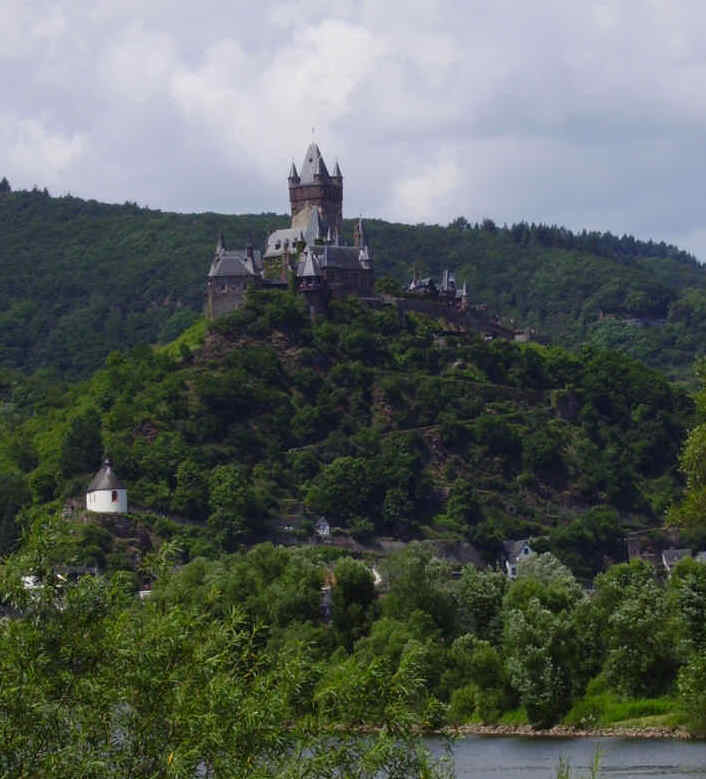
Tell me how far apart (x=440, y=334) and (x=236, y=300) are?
17658 millimetres

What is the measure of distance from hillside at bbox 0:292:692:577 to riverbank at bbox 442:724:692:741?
61.7 m

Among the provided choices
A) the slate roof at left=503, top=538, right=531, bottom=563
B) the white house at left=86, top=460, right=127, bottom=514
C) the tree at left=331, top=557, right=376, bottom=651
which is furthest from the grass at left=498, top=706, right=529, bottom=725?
the slate roof at left=503, top=538, right=531, bottom=563

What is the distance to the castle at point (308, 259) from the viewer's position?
162m

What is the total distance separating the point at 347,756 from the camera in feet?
116

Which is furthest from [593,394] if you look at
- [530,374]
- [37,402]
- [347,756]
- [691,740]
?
[347,756]

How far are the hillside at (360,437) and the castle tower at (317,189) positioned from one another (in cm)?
1055

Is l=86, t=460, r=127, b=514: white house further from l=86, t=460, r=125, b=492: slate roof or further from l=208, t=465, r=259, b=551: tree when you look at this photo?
l=208, t=465, r=259, b=551: tree

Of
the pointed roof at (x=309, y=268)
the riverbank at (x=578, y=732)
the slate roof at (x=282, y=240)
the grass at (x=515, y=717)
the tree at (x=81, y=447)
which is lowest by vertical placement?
the riverbank at (x=578, y=732)

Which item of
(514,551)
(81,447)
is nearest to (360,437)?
(514,551)

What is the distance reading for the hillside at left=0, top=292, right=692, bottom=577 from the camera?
14612 centimetres

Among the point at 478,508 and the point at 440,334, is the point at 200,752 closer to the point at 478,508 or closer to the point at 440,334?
the point at 478,508

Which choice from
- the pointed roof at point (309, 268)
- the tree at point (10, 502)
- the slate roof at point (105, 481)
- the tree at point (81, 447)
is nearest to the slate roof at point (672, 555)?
the pointed roof at point (309, 268)

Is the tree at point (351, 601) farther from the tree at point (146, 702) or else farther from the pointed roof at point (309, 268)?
the pointed roof at point (309, 268)

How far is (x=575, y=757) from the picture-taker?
64188mm
